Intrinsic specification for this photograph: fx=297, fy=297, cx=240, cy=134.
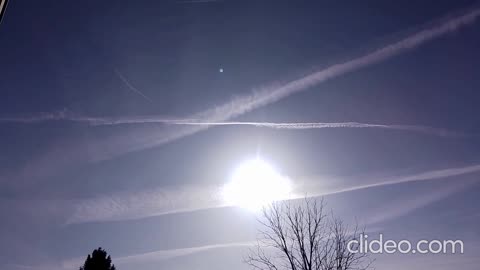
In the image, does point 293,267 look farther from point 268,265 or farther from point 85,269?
point 85,269

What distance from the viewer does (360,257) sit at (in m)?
9.88

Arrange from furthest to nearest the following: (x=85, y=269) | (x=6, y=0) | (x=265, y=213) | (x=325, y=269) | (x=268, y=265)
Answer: (x=85, y=269)
(x=265, y=213)
(x=268, y=265)
(x=325, y=269)
(x=6, y=0)

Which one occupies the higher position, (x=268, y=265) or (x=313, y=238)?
(x=313, y=238)

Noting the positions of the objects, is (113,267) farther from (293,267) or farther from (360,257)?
(360,257)

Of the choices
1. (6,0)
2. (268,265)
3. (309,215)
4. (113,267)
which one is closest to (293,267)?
(268,265)

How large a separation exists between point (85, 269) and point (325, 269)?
774 inches

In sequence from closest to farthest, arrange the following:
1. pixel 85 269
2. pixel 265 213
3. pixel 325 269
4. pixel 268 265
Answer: pixel 325 269 → pixel 268 265 → pixel 265 213 → pixel 85 269

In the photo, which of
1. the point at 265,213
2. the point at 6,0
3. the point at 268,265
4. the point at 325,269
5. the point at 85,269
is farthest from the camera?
the point at 85,269

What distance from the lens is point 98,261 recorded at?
→ 2227 centimetres

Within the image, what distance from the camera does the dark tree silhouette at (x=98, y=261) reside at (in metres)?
22.0

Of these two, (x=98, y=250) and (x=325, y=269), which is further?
(x=98, y=250)

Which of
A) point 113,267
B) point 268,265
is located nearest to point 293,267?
point 268,265

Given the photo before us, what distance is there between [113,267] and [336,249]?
1938 centimetres

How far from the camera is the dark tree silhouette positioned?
22.0 meters
